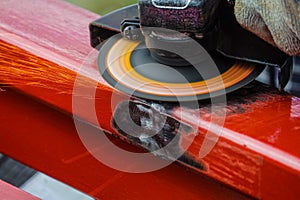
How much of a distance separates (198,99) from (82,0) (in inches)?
83.2

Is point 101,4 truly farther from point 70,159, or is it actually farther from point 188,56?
point 188,56

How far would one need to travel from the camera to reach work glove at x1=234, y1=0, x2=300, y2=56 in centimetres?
83

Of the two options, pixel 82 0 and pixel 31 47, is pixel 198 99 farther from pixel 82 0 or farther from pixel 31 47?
pixel 82 0

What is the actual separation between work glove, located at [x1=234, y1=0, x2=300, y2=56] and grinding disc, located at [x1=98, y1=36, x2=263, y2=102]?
10 centimetres

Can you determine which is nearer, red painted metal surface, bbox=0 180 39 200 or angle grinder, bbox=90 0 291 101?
angle grinder, bbox=90 0 291 101

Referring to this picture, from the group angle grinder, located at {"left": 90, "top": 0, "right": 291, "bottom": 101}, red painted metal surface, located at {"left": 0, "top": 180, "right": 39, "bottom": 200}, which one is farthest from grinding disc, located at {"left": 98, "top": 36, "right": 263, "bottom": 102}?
red painted metal surface, located at {"left": 0, "top": 180, "right": 39, "bottom": 200}

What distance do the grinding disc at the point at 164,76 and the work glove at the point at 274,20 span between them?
0.34 ft

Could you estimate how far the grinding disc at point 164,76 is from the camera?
3.17 feet

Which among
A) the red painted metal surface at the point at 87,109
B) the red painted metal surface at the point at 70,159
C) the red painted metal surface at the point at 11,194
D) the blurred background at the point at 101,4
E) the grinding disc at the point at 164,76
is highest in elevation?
the grinding disc at the point at 164,76

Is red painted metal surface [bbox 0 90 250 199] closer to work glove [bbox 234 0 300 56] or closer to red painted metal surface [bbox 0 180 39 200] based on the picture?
red painted metal surface [bbox 0 180 39 200]

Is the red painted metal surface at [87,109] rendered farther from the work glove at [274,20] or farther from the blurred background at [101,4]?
the blurred background at [101,4]

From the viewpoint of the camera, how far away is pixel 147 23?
97 cm

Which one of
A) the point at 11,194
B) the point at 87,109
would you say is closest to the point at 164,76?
the point at 87,109

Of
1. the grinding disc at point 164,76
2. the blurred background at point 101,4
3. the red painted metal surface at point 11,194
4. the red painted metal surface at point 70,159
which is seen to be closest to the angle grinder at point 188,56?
the grinding disc at point 164,76
